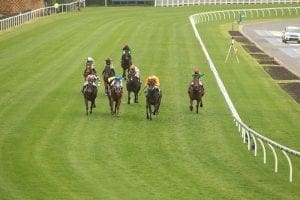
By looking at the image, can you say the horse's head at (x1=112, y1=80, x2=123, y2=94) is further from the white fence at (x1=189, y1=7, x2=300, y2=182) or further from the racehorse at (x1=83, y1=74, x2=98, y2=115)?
the white fence at (x1=189, y1=7, x2=300, y2=182)

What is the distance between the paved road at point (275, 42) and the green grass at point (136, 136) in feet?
9.16

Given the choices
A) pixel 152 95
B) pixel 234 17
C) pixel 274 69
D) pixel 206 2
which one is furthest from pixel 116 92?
pixel 206 2

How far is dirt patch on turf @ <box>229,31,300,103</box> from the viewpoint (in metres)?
34.4

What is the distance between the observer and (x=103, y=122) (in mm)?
24453

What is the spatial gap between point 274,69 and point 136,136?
805 inches

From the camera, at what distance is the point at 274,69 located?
137 feet

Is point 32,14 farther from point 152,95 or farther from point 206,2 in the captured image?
point 152,95

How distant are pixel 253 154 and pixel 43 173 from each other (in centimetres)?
531

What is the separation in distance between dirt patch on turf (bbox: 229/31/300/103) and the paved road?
44 centimetres

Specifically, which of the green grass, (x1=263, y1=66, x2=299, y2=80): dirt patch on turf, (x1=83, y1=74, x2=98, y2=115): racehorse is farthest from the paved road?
(x1=83, y1=74, x2=98, y2=115): racehorse

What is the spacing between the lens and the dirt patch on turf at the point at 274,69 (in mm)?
34438

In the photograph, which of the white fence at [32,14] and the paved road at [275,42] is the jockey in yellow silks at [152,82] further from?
the white fence at [32,14]

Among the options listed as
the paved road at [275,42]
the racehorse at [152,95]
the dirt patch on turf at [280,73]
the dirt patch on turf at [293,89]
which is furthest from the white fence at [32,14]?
the racehorse at [152,95]

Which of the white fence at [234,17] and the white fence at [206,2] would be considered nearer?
the white fence at [234,17]
